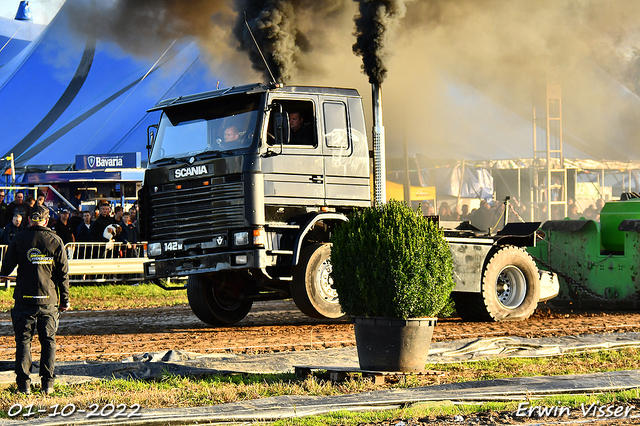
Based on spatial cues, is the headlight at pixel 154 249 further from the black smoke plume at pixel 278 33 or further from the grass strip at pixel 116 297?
the black smoke plume at pixel 278 33

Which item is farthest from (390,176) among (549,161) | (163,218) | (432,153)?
(163,218)

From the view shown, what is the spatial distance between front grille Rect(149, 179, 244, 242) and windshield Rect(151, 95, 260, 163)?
502mm

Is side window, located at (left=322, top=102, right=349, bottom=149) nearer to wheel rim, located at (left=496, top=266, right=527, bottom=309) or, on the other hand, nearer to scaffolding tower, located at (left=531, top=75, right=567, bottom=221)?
wheel rim, located at (left=496, top=266, right=527, bottom=309)

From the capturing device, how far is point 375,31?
53.7 ft

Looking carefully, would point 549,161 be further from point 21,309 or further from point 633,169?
point 21,309

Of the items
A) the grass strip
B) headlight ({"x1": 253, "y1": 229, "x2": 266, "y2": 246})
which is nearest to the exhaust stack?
headlight ({"x1": 253, "y1": 229, "x2": 266, "y2": 246})

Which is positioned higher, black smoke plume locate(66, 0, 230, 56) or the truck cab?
black smoke plume locate(66, 0, 230, 56)

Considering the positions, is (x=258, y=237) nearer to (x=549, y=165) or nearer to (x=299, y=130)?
(x=299, y=130)

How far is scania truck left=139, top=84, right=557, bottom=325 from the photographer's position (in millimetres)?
10078

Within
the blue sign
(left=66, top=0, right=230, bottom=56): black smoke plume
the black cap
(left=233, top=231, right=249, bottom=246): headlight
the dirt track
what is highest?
(left=66, top=0, right=230, bottom=56): black smoke plume

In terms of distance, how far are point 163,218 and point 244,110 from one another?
193 cm

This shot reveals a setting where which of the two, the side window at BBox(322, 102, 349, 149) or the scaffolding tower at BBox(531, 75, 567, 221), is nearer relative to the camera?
the side window at BBox(322, 102, 349, 149)

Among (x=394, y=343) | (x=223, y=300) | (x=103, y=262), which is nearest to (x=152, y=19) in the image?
(x=103, y=262)

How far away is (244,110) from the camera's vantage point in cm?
1034
